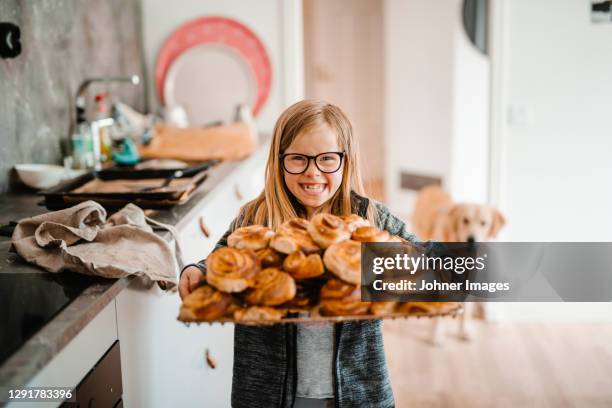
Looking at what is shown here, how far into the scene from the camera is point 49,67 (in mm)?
2385

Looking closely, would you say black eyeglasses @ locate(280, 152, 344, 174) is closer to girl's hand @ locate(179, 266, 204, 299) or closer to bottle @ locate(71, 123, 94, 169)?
girl's hand @ locate(179, 266, 204, 299)

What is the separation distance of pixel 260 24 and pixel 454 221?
1341 millimetres

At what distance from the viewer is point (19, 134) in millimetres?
2178

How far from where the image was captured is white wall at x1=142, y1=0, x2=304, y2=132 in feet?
11.1

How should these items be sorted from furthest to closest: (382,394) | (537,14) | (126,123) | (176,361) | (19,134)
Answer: (537,14) < (126,123) < (19,134) < (176,361) < (382,394)

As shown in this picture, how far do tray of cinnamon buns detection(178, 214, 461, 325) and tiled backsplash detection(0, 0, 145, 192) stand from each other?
4.03ft

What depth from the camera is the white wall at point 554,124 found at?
3.29m

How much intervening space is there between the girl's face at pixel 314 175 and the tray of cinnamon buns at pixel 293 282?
0.19 m

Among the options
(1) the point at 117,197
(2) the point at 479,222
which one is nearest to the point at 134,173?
(1) the point at 117,197

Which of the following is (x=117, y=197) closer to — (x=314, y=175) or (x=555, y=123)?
(x=314, y=175)

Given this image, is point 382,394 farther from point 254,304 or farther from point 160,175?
point 160,175

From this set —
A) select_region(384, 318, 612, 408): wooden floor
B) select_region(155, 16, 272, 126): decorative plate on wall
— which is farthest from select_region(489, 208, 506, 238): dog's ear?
select_region(155, 16, 272, 126): decorative plate on wall

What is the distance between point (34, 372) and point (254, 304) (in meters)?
0.33

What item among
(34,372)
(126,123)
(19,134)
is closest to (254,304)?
(34,372)
